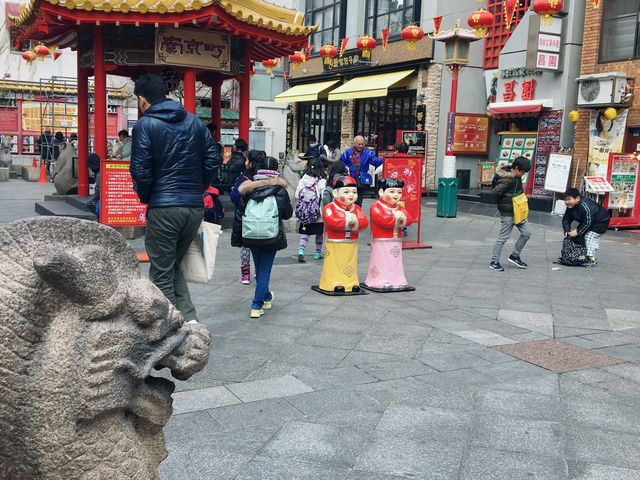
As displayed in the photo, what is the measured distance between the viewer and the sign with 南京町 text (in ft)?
34.2

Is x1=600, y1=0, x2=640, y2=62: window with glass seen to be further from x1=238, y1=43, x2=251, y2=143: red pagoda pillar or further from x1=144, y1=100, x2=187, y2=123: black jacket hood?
x1=144, y1=100, x2=187, y2=123: black jacket hood

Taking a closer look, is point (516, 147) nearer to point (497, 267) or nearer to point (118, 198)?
point (497, 267)

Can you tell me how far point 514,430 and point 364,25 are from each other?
64.2 ft

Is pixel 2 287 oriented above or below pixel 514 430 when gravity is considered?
above

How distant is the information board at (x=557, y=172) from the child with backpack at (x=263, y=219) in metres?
10.4

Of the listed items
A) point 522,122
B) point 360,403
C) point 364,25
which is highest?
point 364,25

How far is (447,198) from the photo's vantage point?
13.7 meters

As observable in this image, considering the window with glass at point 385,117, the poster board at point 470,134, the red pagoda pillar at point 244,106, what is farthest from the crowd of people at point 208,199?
the window with glass at point 385,117

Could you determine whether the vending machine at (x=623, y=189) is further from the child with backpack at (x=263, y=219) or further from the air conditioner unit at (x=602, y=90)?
the child with backpack at (x=263, y=219)

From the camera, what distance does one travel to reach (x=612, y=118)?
14234 millimetres

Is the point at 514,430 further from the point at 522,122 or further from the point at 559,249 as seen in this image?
the point at 522,122

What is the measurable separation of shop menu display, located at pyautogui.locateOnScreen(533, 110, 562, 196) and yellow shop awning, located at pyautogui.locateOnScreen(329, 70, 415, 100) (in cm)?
453

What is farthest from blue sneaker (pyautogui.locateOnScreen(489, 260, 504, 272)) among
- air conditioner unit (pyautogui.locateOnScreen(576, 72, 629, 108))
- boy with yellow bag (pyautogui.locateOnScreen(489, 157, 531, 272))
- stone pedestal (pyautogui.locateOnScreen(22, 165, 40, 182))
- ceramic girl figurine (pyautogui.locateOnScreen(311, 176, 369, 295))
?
stone pedestal (pyautogui.locateOnScreen(22, 165, 40, 182))

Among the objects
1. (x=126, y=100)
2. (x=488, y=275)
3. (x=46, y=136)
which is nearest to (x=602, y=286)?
(x=488, y=275)
